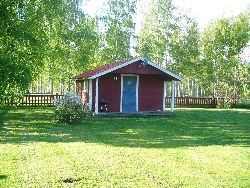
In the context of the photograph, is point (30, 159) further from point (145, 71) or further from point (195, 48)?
point (195, 48)

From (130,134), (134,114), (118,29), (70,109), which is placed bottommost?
(130,134)

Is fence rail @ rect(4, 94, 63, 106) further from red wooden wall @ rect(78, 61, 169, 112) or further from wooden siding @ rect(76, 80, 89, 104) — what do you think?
red wooden wall @ rect(78, 61, 169, 112)

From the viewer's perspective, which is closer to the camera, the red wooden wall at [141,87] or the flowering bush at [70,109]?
the flowering bush at [70,109]

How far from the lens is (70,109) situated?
63.4 feet

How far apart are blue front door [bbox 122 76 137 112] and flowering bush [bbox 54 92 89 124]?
6.43 m

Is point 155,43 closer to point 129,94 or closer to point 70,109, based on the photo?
point 129,94

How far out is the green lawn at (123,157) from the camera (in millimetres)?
8547

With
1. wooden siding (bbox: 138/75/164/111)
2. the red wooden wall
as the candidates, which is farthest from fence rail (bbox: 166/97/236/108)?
the red wooden wall

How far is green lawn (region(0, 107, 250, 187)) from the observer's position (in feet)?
28.0

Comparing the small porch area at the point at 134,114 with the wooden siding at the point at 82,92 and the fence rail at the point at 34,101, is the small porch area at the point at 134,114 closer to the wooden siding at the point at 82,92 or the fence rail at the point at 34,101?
the wooden siding at the point at 82,92

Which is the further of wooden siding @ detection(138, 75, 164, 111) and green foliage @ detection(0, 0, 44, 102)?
wooden siding @ detection(138, 75, 164, 111)

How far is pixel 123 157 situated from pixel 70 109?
8.74m

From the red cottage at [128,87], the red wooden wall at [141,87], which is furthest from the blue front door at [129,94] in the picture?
the red wooden wall at [141,87]

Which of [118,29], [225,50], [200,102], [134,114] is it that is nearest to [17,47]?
[134,114]
